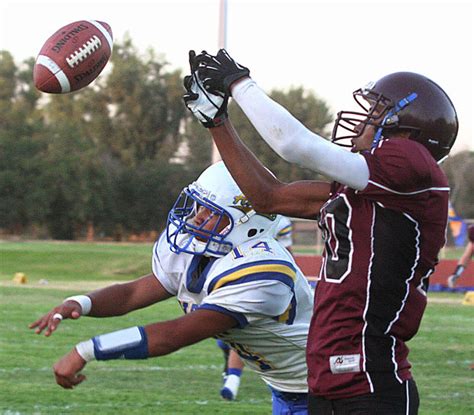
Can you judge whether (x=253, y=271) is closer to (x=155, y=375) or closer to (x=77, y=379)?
(x=77, y=379)

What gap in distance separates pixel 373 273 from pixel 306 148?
0.43 meters

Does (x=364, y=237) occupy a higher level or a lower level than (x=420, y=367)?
higher

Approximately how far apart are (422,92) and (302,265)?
17.2 m

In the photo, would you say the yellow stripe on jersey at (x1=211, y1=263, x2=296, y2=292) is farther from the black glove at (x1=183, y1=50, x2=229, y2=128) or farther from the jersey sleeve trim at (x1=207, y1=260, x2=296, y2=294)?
the black glove at (x1=183, y1=50, x2=229, y2=128)

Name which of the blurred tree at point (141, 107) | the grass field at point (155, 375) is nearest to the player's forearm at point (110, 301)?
the grass field at point (155, 375)

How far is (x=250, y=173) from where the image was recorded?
9.76 ft

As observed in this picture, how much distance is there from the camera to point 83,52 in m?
4.29

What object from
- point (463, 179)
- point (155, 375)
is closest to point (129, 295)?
point (155, 375)

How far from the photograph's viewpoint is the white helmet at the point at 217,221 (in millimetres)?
3459

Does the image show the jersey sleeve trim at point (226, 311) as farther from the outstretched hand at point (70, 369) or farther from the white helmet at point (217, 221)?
the outstretched hand at point (70, 369)

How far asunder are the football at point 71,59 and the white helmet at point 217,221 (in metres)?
1.04

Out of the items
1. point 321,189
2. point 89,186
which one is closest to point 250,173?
point 321,189

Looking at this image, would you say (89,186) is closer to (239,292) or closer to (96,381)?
(96,381)

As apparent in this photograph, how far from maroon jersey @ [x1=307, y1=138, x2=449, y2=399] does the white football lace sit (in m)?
1.90
